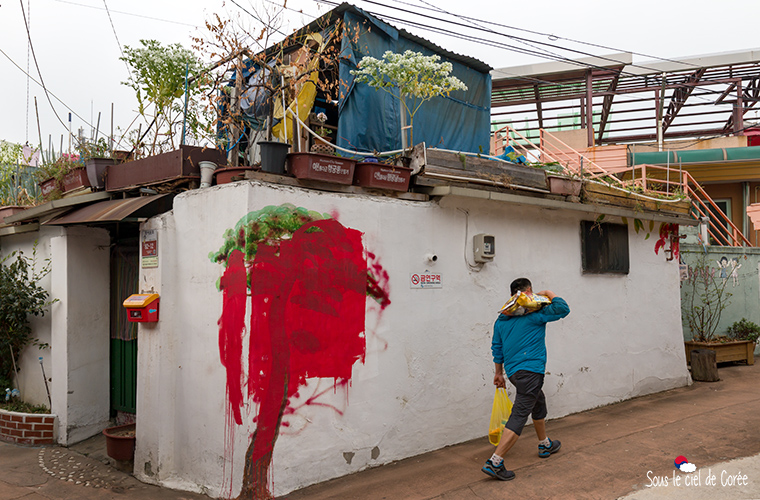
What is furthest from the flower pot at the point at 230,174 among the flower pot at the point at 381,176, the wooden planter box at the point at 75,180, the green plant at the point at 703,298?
the green plant at the point at 703,298

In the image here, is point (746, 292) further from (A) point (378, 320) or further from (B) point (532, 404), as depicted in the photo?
(A) point (378, 320)

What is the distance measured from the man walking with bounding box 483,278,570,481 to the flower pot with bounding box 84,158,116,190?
487 cm

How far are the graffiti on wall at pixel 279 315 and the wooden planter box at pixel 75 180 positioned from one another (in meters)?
2.83

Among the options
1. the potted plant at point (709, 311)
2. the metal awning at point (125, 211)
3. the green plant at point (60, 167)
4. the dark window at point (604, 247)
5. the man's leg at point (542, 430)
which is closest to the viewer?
the metal awning at point (125, 211)

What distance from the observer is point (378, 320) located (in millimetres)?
5434

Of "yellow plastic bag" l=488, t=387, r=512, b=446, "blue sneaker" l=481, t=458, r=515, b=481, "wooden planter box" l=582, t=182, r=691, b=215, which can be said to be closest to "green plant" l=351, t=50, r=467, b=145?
"wooden planter box" l=582, t=182, r=691, b=215

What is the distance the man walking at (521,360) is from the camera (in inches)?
193

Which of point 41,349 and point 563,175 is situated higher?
point 563,175

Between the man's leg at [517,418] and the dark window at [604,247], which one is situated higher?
the dark window at [604,247]

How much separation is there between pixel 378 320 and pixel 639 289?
5.04 metres

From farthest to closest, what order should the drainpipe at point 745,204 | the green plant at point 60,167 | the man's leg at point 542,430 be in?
the drainpipe at point 745,204, the green plant at point 60,167, the man's leg at point 542,430

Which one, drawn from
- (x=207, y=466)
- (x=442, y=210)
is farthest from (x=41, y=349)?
(x=442, y=210)

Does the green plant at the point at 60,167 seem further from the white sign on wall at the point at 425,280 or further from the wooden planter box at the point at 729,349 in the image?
the wooden planter box at the point at 729,349

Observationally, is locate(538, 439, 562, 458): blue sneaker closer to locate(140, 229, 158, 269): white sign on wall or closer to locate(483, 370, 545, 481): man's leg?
locate(483, 370, 545, 481): man's leg
